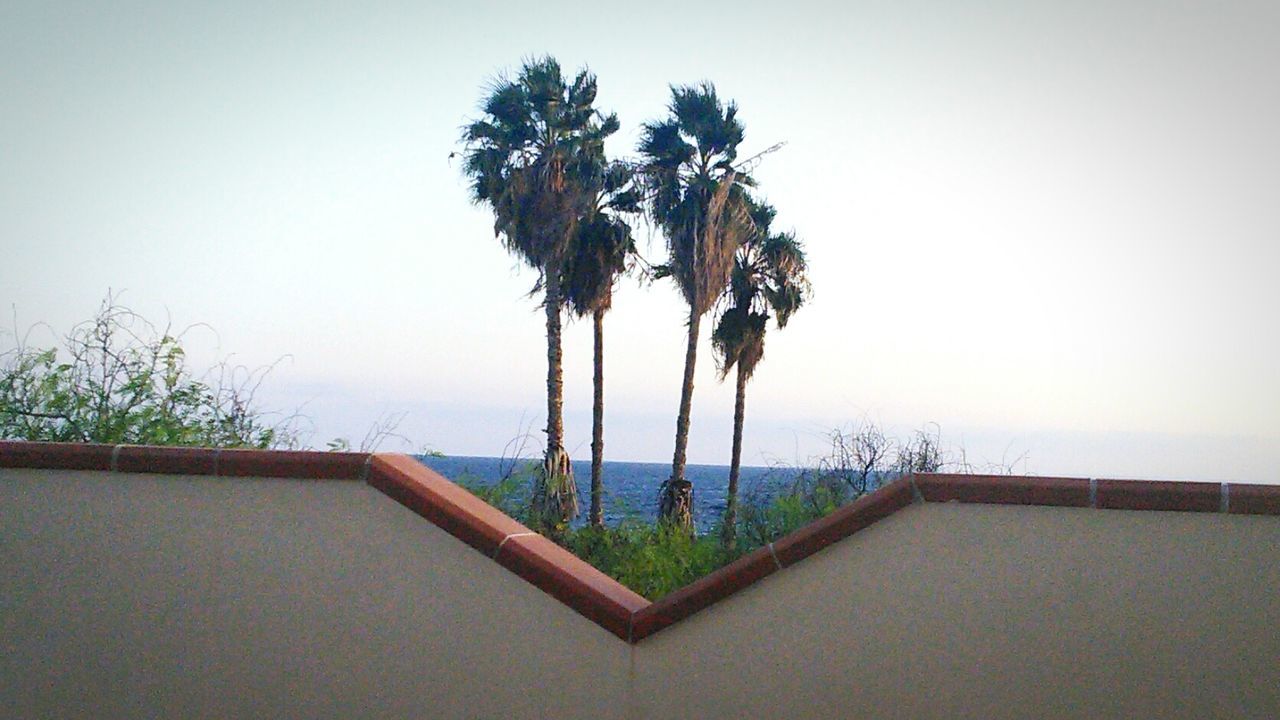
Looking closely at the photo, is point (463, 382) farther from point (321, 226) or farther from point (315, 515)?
point (315, 515)

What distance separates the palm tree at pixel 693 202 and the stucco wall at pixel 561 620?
13798mm

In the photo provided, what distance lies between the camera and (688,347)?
18.6 metres

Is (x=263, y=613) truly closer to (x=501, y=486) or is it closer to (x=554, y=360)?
(x=501, y=486)

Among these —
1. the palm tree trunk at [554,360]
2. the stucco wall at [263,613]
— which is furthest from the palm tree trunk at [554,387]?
the stucco wall at [263,613]

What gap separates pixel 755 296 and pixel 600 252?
2995 mm

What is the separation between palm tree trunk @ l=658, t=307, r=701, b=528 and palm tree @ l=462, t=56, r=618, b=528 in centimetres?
202

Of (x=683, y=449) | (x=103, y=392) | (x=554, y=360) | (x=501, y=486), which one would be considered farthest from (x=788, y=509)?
(x=554, y=360)

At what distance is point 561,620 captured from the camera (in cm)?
362

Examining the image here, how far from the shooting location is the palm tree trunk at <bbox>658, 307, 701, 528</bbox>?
1717cm

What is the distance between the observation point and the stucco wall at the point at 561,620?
3.12 metres

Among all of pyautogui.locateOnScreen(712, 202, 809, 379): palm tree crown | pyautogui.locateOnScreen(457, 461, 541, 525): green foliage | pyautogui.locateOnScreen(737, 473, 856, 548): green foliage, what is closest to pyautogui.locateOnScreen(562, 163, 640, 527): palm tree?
pyautogui.locateOnScreen(712, 202, 809, 379): palm tree crown

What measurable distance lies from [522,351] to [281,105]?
1012cm

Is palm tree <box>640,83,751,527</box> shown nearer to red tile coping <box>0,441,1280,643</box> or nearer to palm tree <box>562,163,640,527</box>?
palm tree <box>562,163,640,527</box>

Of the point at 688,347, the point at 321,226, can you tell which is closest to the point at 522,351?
the point at 688,347
